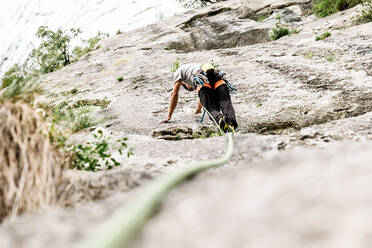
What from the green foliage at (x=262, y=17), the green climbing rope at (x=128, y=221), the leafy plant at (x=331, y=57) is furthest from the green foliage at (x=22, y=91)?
the green foliage at (x=262, y=17)

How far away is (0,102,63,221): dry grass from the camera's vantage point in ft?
4.18

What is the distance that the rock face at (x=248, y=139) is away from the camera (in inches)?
25.4

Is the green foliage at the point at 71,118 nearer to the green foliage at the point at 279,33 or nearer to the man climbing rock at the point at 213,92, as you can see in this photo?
the man climbing rock at the point at 213,92

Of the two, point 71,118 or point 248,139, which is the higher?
point 71,118

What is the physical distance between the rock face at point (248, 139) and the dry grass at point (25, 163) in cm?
17

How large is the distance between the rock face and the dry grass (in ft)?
0.54

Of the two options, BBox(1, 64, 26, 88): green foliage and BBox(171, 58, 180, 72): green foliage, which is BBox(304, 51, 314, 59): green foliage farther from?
BBox(1, 64, 26, 88): green foliage

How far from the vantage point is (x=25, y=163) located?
135cm

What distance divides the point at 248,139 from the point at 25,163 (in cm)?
222

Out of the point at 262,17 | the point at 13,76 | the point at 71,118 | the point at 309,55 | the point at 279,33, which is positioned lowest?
the point at 309,55

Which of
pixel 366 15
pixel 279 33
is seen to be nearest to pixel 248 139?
pixel 366 15

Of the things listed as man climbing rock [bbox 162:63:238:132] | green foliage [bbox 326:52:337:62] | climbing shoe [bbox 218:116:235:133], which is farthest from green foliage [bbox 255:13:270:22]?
climbing shoe [bbox 218:116:235:133]

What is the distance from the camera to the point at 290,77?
549 centimetres

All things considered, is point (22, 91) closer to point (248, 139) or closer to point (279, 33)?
point (248, 139)
